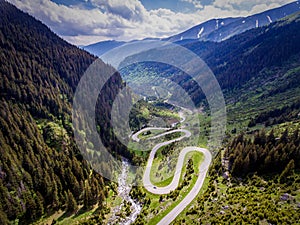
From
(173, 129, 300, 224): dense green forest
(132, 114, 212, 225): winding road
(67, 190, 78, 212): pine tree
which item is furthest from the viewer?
(67, 190, 78, 212): pine tree

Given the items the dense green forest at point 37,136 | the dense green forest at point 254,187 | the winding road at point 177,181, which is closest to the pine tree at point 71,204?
the dense green forest at point 37,136

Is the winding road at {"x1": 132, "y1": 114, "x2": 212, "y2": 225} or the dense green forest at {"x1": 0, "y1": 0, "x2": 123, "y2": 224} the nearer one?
the winding road at {"x1": 132, "y1": 114, "x2": 212, "y2": 225}

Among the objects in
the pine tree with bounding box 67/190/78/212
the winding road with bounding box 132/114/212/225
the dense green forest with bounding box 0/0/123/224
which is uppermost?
the dense green forest with bounding box 0/0/123/224

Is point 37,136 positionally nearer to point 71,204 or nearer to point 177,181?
point 71,204

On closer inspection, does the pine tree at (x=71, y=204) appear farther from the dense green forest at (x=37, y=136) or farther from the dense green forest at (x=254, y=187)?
the dense green forest at (x=254, y=187)

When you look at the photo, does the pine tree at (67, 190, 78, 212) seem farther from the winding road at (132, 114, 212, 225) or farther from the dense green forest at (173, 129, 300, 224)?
the dense green forest at (173, 129, 300, 224)

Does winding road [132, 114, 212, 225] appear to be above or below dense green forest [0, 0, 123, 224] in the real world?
below

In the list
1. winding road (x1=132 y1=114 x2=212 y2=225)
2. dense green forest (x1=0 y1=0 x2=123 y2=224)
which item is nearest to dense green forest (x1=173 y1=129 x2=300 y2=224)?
winding road (x1=132 y1=114 x2=212 y2=225)

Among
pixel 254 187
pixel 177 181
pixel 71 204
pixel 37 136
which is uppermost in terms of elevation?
pixel 37 136

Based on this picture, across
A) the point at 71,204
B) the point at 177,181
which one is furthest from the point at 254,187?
the point at 71,204
